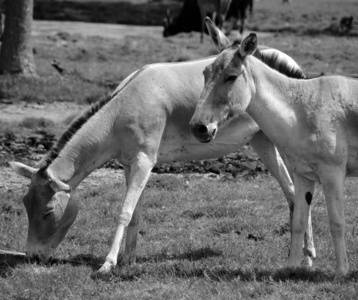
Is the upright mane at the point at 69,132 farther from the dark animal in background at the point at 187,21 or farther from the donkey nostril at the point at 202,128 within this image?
the dark animal in background at the point at 187,21

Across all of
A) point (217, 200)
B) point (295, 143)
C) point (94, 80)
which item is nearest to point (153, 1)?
point (94, 80)

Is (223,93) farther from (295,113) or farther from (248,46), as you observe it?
(295,113)

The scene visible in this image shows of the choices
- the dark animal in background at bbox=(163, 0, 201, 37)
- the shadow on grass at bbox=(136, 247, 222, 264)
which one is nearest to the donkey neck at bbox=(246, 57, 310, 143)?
the shadow on grass at bbox=(136, 247, 222, 264)

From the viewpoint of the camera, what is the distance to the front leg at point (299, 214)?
23.8ft

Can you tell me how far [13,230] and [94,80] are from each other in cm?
906

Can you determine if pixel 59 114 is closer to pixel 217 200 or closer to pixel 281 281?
pixel 217 200

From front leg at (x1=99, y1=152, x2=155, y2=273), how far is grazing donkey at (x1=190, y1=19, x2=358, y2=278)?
0.95 metres

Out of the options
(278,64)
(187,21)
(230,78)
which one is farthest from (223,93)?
(187,21)

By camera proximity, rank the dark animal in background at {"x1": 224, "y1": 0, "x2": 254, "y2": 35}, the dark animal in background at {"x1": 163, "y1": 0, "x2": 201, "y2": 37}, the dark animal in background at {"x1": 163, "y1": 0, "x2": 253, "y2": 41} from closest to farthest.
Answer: the dark animal in background at {"x1": 163, "y1": 0, "x2": 253, "y2": 41}
the dark animal in background at {"x1": 224, "y1": 0, "x2": 254, "y2": 35}
the dark animal in background at {"x1": 163, "y1": 0, "x2": 201, "y2": 37}

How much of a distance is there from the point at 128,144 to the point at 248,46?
5.30 feet

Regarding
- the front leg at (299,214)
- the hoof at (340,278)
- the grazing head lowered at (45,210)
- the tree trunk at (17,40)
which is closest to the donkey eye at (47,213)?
the grazing head lowered at (45,210)

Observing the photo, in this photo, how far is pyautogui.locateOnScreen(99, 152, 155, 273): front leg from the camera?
727cm

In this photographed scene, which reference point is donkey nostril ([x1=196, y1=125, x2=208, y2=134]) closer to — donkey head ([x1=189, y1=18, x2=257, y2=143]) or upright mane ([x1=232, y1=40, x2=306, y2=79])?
donkey head ([x1=189, y1=18, x2=257, y2=143])

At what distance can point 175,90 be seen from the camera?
7957 mm
